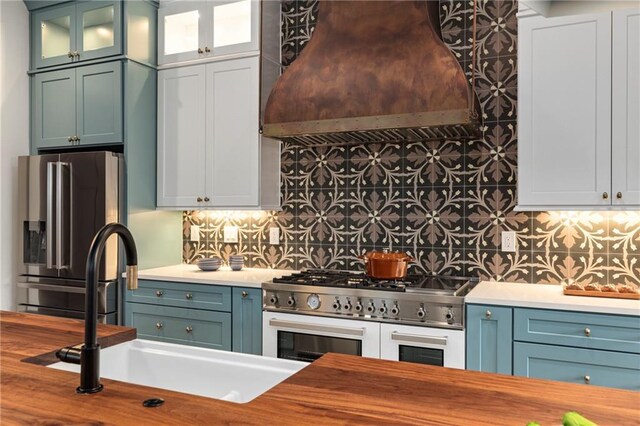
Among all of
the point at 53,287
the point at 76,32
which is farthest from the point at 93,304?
the point at 76,32

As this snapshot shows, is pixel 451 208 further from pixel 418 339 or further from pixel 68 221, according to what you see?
pixel 68 221

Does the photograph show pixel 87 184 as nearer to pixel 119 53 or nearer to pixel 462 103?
pixel 119 53

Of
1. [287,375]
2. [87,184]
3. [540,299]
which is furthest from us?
[87,184]

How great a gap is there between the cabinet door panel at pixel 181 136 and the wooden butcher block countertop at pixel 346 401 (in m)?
2.33

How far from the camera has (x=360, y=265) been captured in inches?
138

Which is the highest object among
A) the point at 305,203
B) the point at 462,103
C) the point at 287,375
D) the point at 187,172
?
the point at 462,103

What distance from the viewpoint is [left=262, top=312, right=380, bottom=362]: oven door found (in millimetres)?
2740

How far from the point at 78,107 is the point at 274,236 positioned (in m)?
1.72

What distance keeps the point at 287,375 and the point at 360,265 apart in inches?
84.0

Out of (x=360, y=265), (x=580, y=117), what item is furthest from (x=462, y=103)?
(x=360, y=265)

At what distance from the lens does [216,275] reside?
3.35 metres

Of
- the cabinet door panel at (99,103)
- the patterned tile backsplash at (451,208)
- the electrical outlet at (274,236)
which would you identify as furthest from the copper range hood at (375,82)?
the cabinet door panel at (99,103)

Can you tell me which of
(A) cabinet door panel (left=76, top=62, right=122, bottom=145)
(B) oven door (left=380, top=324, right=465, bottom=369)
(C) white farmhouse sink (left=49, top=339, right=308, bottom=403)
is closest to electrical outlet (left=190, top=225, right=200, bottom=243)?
(A) cabinet door panel (left=76, top=62, right=122, bottom=145)

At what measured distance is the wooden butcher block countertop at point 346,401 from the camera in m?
1.03
